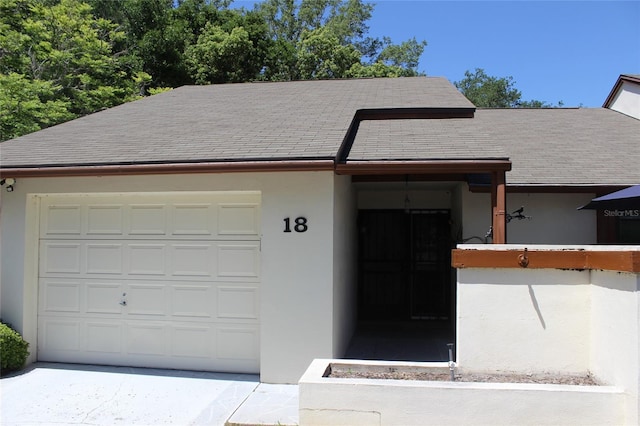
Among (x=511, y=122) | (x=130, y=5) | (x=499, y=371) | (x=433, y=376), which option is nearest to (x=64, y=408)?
(x=433, y=376)

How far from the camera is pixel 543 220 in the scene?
7.94m

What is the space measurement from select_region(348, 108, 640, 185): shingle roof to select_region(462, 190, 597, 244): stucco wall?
43 cm

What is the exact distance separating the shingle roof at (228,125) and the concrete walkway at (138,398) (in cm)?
285

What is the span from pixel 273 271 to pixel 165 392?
1.94m

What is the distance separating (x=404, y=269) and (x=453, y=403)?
6.39m

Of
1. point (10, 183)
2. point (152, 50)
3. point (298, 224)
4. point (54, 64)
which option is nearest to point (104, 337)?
point (10, 183)

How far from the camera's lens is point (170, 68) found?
78.5 ft

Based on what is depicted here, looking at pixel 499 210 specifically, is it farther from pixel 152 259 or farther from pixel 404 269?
pixel 152 259

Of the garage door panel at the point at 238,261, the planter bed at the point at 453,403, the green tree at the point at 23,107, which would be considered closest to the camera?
the planter bed at the point at 453,403

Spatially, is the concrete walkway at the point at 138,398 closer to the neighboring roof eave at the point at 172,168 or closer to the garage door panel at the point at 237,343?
the garage door panel at the point at 237,343

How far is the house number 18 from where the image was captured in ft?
20.1

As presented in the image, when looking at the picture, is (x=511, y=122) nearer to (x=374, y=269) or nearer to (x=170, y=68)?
(x=374, y=269)

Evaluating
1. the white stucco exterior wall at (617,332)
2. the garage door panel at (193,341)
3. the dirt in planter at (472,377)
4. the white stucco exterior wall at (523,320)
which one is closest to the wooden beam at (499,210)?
the white stucco exterior wall at (523,320)

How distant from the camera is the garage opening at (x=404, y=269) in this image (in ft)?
33.0
